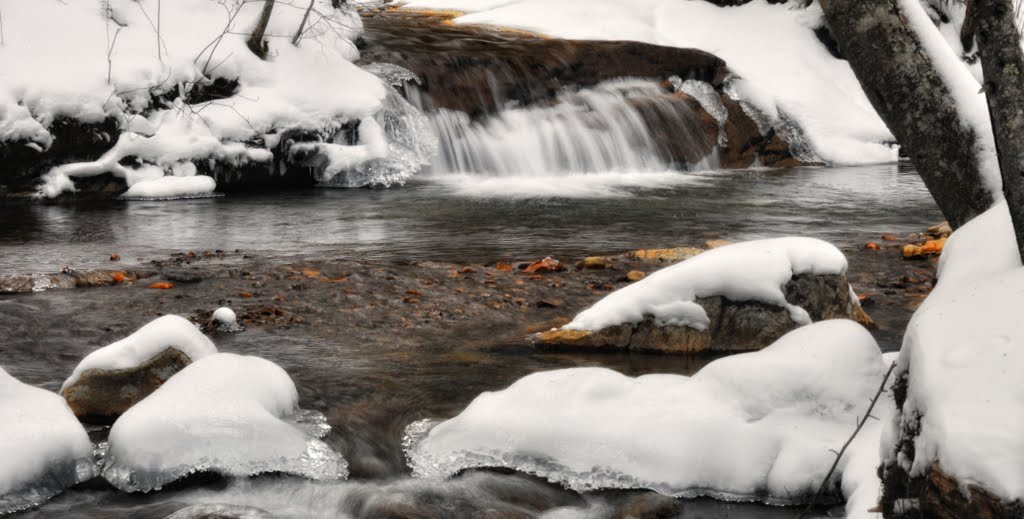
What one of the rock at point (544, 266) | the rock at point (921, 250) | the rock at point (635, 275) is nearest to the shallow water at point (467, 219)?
the rock at point (544, 266)

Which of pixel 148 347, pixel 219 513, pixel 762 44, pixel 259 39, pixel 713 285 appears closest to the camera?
pixel 219 513

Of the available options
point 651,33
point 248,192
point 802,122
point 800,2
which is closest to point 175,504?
point 248,192

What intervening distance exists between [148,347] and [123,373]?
0.16 meters

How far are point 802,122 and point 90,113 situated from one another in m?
12.4

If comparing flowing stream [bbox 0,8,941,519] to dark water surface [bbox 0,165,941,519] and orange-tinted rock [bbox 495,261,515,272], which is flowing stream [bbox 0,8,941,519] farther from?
orange-tinted rock [bbox 495,261,515,272]

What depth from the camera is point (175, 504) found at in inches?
126

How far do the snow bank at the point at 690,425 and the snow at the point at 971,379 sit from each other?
3.55 feet

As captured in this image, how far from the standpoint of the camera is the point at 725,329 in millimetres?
4828

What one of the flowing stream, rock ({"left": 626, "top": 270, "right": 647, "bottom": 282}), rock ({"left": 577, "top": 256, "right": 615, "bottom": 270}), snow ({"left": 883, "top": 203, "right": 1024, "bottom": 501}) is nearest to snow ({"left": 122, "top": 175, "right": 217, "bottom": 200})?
the flowing stream

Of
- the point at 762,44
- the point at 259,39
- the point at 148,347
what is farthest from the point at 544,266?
the point at 762,44

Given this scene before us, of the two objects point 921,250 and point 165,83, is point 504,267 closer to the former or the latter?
point 921,250

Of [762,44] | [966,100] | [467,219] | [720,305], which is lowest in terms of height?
[467,219]

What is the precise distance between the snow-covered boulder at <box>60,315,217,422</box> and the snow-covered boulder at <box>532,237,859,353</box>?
203 centimetres

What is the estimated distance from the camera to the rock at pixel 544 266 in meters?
6.97
